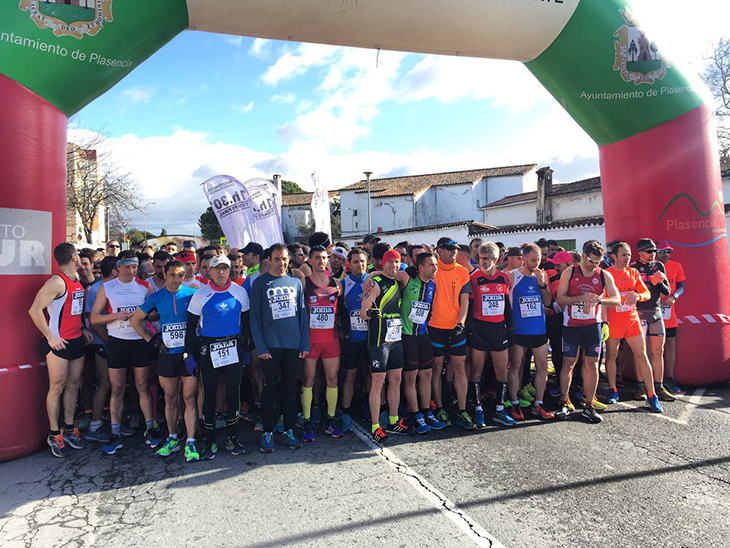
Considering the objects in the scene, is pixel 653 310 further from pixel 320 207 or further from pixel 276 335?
pixel 320 207

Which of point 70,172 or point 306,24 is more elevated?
point 70,172

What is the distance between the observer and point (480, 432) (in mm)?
5145

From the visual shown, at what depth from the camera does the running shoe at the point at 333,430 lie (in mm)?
5078

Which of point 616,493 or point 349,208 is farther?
point 349,208

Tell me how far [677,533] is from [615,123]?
18.9ft

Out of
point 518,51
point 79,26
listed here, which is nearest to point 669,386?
point 518,51

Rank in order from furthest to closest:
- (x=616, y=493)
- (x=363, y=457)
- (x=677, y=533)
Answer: (x=363, y=457)
(x=616, y=493)
(x=677, y=533)

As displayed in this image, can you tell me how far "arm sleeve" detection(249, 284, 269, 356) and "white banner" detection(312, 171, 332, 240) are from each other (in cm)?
817

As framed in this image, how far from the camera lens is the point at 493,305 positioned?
5.47 metres

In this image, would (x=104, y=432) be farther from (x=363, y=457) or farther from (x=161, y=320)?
(x=363, y=457)

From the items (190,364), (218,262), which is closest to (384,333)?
(218,262)

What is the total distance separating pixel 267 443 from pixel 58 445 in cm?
219

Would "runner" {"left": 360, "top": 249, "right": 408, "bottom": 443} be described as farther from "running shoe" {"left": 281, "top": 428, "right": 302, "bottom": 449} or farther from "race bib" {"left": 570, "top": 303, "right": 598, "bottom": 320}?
"race bib" {"left": 570, "top": 303, "right": 598, "bottom": 320}

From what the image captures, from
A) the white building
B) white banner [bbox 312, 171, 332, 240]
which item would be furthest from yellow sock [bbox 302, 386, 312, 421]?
the white building
